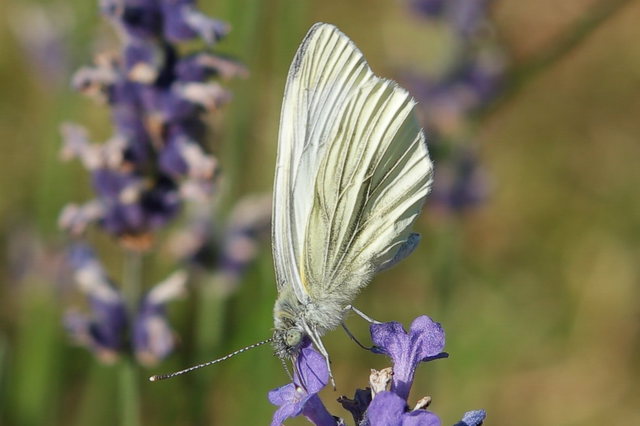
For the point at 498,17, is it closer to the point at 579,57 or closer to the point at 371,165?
the point at 579,57

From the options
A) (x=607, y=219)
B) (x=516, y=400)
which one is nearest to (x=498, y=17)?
(x=607, y=219)

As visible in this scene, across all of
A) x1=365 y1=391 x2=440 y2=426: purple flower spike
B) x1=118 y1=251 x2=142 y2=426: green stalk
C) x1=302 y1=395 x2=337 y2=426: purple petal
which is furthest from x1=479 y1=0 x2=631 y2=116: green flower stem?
x1=365 y1=391 x2=440 y2=426: purple flower spike

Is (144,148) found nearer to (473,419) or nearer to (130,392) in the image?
(130,392)

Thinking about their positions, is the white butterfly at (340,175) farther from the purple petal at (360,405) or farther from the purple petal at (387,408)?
the purple petal at (387,408)

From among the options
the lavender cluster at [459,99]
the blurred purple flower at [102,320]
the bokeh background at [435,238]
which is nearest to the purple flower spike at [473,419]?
the blurred purple flower at [102,320]

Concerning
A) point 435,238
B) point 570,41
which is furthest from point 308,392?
point 435,238

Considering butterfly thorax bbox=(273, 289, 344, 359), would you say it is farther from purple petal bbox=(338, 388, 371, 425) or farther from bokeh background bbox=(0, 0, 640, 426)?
bokeh background bbox=(0, 0, 640, 426)
